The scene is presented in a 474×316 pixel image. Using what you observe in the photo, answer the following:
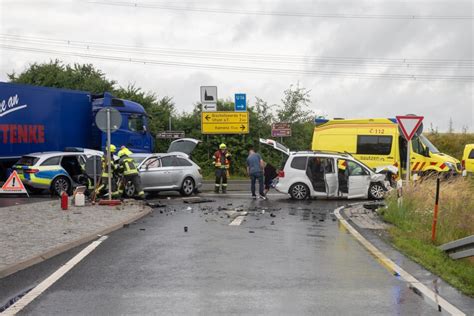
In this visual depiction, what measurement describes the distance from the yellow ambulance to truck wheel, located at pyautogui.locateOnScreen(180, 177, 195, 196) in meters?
5.74

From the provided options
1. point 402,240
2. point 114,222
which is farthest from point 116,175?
point 402,240

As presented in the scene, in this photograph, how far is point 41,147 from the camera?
2077 cm

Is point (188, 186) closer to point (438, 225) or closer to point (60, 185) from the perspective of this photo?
point (60, 185)

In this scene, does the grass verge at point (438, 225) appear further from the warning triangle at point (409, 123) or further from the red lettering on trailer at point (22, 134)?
the red lettering on trailer at point (22, 134)

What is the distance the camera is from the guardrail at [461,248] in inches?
294

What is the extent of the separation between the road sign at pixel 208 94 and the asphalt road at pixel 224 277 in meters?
18.6

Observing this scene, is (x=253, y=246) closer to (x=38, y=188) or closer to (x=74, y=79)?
(x=38, y=188)

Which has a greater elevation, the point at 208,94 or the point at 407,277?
the point at 208,94

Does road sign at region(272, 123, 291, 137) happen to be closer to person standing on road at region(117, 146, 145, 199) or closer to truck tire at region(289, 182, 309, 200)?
truck tire at region(289, 182, 309, 200)

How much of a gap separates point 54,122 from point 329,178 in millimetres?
10620

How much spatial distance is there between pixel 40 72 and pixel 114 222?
109 ft

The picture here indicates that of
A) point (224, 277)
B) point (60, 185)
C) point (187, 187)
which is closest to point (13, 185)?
point (60, 185)

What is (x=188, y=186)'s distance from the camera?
19.7 metres

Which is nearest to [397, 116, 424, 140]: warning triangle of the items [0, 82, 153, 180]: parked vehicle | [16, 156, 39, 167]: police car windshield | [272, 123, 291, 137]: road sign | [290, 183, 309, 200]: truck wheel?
[290, 183, 309, 200]: truck wheel
